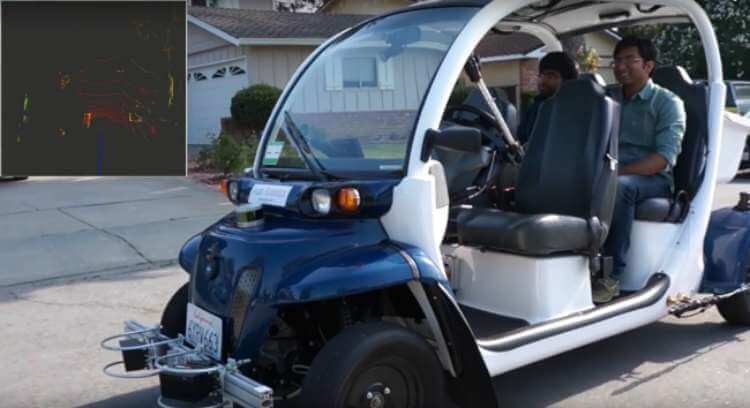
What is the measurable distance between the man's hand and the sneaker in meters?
0.75

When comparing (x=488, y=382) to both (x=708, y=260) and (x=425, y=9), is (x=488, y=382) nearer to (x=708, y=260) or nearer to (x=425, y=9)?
(x=425, y=9)

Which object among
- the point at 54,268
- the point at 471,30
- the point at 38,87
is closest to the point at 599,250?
the point at 471,30

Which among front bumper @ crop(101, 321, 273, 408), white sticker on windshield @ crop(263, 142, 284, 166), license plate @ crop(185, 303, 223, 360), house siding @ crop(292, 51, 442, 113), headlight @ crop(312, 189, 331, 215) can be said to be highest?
house siding @ crop(292, 51, 442, 113)

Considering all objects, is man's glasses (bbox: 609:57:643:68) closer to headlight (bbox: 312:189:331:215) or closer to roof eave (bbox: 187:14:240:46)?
headlight (bbox: 312:189:331:215)

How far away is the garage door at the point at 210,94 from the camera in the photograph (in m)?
20.8

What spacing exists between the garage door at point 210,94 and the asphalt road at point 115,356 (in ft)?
39.7

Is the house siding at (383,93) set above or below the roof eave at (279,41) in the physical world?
below

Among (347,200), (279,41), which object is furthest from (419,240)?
(279,41)

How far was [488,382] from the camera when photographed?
371 cm

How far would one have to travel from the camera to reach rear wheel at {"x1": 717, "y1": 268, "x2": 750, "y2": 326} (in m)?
5.46

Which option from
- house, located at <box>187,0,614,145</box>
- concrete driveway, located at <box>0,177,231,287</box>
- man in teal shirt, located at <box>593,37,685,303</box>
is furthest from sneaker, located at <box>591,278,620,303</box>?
house, located at <box>187,0,614,145</box>

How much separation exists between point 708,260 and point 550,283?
1.52 metres

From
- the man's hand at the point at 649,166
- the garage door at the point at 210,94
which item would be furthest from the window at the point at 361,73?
the garage door at the point at 210,94

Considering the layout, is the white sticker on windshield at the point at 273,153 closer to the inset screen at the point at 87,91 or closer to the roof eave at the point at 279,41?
the inset screen at the point at 87,91
